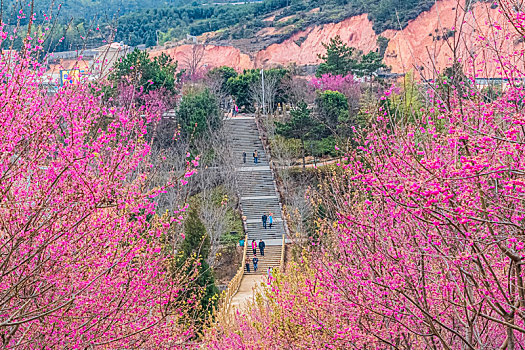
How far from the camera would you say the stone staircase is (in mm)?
32469

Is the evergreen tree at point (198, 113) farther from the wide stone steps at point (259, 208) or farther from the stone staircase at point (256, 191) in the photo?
the wide stone steps at point (259, 208)

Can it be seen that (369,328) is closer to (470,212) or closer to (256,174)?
(470,212)

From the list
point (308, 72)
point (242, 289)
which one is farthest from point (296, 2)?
point (242, 289)

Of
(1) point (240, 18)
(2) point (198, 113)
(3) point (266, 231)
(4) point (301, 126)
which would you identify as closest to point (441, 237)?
(3) point (266, 231)

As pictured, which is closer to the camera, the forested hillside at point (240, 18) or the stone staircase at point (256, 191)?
the stone staircase at point (256, 191)

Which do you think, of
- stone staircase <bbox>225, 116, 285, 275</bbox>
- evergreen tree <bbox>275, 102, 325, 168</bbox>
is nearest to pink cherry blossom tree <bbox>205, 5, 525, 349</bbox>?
stone staircase <bbox>225, 116, 285, 275</bbox>

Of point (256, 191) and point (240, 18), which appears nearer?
point (256, 191)

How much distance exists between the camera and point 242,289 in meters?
27.3

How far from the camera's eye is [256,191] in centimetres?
3762

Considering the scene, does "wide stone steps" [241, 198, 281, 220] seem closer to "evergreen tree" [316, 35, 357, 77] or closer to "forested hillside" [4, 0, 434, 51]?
"evergreen tree" [316, 35, 357, 77]

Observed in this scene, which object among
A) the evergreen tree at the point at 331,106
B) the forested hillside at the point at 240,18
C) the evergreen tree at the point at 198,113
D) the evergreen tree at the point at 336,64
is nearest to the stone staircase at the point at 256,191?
the evergreen tree at the point at 198,113

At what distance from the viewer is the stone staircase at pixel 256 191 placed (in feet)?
107

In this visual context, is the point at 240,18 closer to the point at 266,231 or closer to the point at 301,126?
the point at 301,126

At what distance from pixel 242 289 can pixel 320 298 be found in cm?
1586
